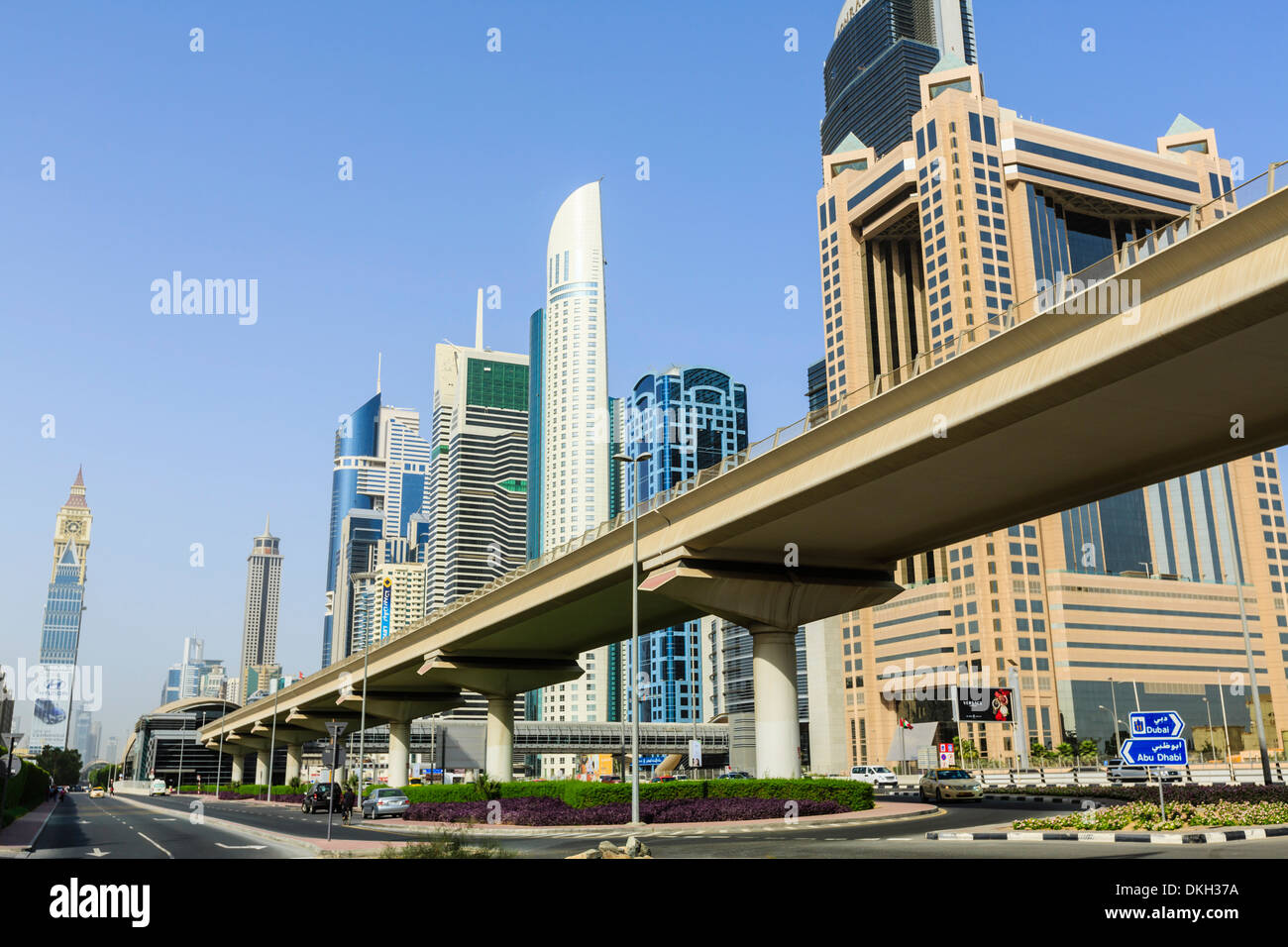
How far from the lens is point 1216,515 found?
146 metres

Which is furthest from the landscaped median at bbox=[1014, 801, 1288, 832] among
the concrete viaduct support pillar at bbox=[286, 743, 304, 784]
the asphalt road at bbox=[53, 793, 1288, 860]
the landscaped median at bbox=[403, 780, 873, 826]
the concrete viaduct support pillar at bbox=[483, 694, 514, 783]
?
the concrete viaduct support pillar at bbox=[286, 743, 304, 784]

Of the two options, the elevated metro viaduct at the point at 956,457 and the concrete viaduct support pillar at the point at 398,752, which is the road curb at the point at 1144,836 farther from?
the concrete viaduct support pillar at the point at 398,752

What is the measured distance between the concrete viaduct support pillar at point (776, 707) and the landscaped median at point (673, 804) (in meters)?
1.62

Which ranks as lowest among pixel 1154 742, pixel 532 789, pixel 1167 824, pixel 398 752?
pixel 532 789

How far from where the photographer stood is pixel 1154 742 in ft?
65.1

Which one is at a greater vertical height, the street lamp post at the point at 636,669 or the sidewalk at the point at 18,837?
the street lamp post at the point at 636,669

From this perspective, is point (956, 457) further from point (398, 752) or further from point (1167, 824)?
point (398, 752)

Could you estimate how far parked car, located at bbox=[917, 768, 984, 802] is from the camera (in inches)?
1667

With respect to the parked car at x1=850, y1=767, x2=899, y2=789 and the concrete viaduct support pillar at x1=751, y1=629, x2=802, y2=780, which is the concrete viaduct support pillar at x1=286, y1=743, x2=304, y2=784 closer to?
the parked car at x1=850, y1=767, x2=899, y2=789

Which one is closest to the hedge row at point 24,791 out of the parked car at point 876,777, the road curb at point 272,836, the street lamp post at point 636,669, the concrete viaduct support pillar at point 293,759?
the road curb at point 272,836

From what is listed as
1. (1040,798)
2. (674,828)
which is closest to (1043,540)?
(1040,798)

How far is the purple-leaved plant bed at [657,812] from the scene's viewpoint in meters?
34.7

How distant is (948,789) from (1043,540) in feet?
313
